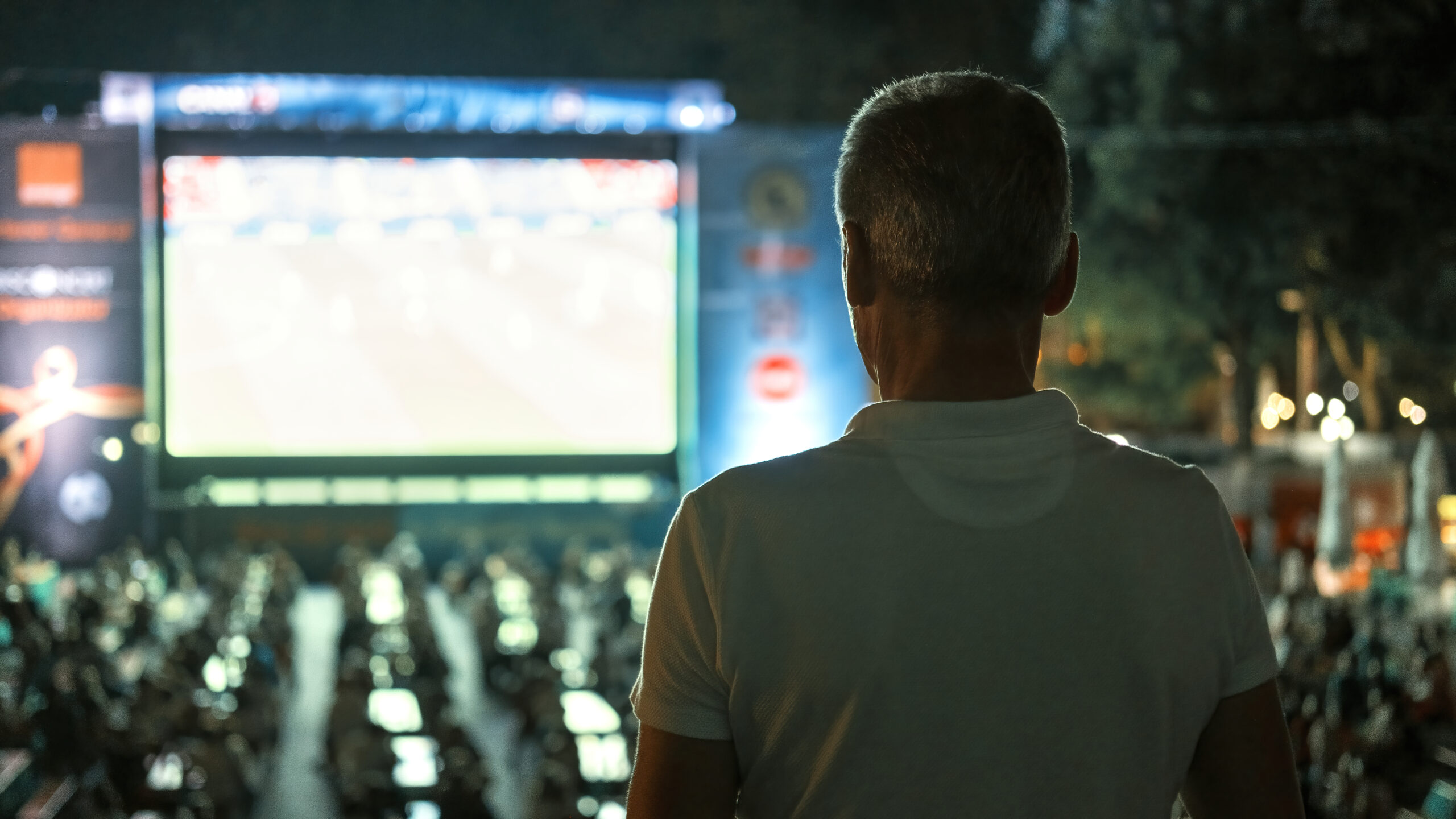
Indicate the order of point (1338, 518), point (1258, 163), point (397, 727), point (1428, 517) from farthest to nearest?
1. point (1258, 163)
2. point (1338, 518)
3. point (1428, 517)
4. point (397, 727)

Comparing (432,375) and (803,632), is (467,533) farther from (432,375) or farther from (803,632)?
(803,632)

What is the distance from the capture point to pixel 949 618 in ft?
3.34

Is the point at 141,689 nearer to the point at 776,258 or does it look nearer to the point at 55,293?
the point at 55,293

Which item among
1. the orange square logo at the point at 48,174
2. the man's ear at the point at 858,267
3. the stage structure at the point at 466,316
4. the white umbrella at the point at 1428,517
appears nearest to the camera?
the man's ear at the point at 858,267

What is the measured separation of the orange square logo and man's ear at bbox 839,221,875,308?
1700 cm

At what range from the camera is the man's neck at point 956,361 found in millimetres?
1096

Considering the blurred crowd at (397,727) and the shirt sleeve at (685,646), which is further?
the blurred crowd at (397,727)

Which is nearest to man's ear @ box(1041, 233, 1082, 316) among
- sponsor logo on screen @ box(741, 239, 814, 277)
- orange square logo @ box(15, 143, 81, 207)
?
sponsor logo on screen @ box(741, 239, 814, 277)

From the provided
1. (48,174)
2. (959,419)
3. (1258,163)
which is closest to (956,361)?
(959,419)

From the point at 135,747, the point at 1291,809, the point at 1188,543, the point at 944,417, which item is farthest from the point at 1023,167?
the point at 135,747

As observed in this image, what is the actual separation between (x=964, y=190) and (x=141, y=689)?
8.52 meters

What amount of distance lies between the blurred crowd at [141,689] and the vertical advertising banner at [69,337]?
5.55 feet

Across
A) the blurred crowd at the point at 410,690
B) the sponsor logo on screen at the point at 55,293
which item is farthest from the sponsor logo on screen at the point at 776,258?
the sponsor logo on screen at the point at 55,293

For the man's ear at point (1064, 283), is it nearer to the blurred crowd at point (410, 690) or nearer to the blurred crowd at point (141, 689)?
the blurred crowd at point (410, 690)
